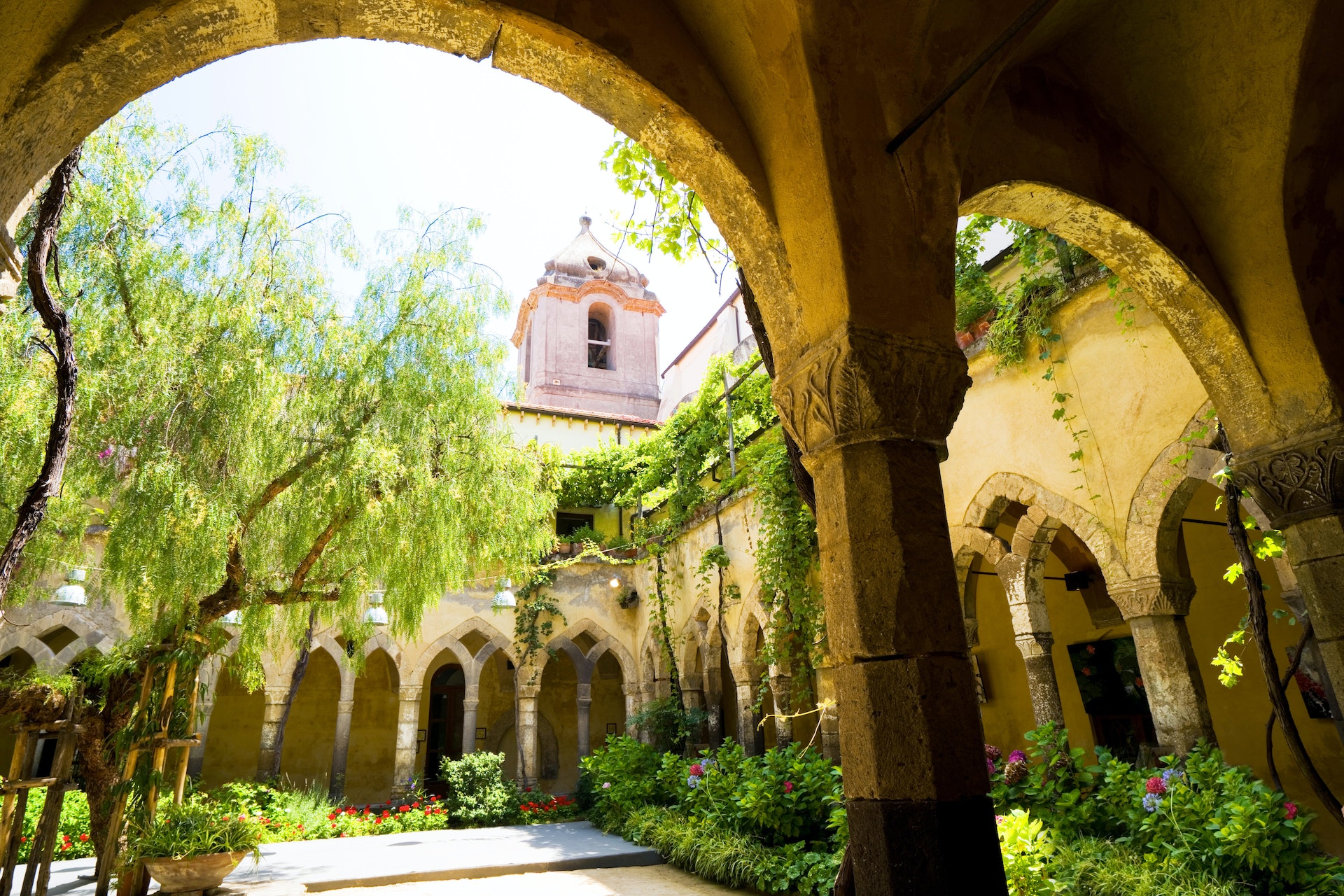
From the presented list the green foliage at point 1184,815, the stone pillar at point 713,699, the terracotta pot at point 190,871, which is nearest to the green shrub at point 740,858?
the green foliage at point 1184,815

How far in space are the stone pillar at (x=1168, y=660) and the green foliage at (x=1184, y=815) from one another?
24 cm

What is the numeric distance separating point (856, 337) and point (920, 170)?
0.79 meters

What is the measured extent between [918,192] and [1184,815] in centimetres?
384

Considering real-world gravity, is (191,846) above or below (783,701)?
below

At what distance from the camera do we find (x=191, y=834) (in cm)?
586

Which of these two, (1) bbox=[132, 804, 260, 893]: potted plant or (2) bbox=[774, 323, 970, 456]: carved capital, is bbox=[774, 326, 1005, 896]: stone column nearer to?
(2) bbox=[774, 323, 970, 456]: carved capital

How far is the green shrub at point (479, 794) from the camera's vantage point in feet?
38.7

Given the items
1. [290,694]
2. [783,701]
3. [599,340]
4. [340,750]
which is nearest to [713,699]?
[783,701]

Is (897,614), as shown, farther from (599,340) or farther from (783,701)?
(599,340)

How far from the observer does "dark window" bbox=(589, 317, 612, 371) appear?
74.2 feet

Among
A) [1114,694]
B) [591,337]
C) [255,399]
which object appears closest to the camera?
[255,399]

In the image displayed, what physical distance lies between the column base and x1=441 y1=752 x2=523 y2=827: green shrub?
35.4 feet

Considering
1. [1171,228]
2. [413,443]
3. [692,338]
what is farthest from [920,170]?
[692,338]

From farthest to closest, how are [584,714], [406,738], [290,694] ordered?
[584,714] < [406,738] < [290,694]
